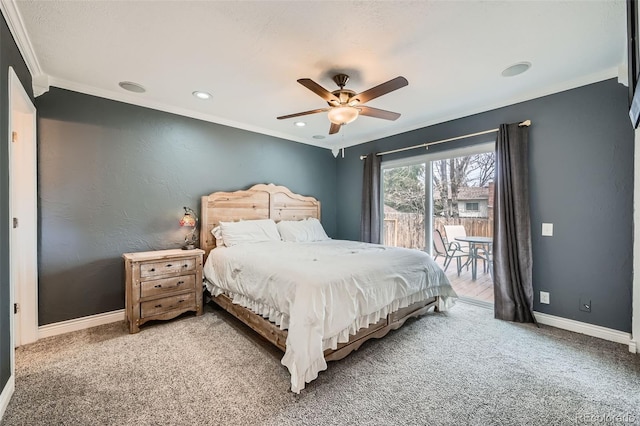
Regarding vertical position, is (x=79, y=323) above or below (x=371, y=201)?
below

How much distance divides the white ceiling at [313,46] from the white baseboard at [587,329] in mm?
2375

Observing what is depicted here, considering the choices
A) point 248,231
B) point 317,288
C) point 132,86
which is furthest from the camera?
point 248,231

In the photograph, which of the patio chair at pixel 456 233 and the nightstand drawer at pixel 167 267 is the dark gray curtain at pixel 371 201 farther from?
the nightstand drawer at pixel 167 267

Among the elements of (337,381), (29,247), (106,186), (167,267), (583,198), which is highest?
(106,186)

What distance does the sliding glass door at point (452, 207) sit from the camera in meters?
3.55

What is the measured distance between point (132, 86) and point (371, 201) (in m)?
3.45

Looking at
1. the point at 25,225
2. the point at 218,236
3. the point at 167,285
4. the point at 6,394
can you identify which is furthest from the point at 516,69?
the point at 25,225

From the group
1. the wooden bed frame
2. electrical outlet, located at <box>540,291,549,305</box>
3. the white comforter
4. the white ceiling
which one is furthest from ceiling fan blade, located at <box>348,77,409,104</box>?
electrical outlet, located at <box>540,291,549,305</box>

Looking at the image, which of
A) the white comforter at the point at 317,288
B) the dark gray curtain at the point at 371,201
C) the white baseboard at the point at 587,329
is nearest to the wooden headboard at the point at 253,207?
the white comforter at the point at 317,288

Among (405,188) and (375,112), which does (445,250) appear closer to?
(405,188)

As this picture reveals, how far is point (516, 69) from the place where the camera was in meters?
2.45

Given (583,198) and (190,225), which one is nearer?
(583,198)

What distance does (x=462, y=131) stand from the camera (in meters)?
3.54

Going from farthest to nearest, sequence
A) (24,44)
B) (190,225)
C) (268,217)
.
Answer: (268,217) → (190,225) → (24,44)
